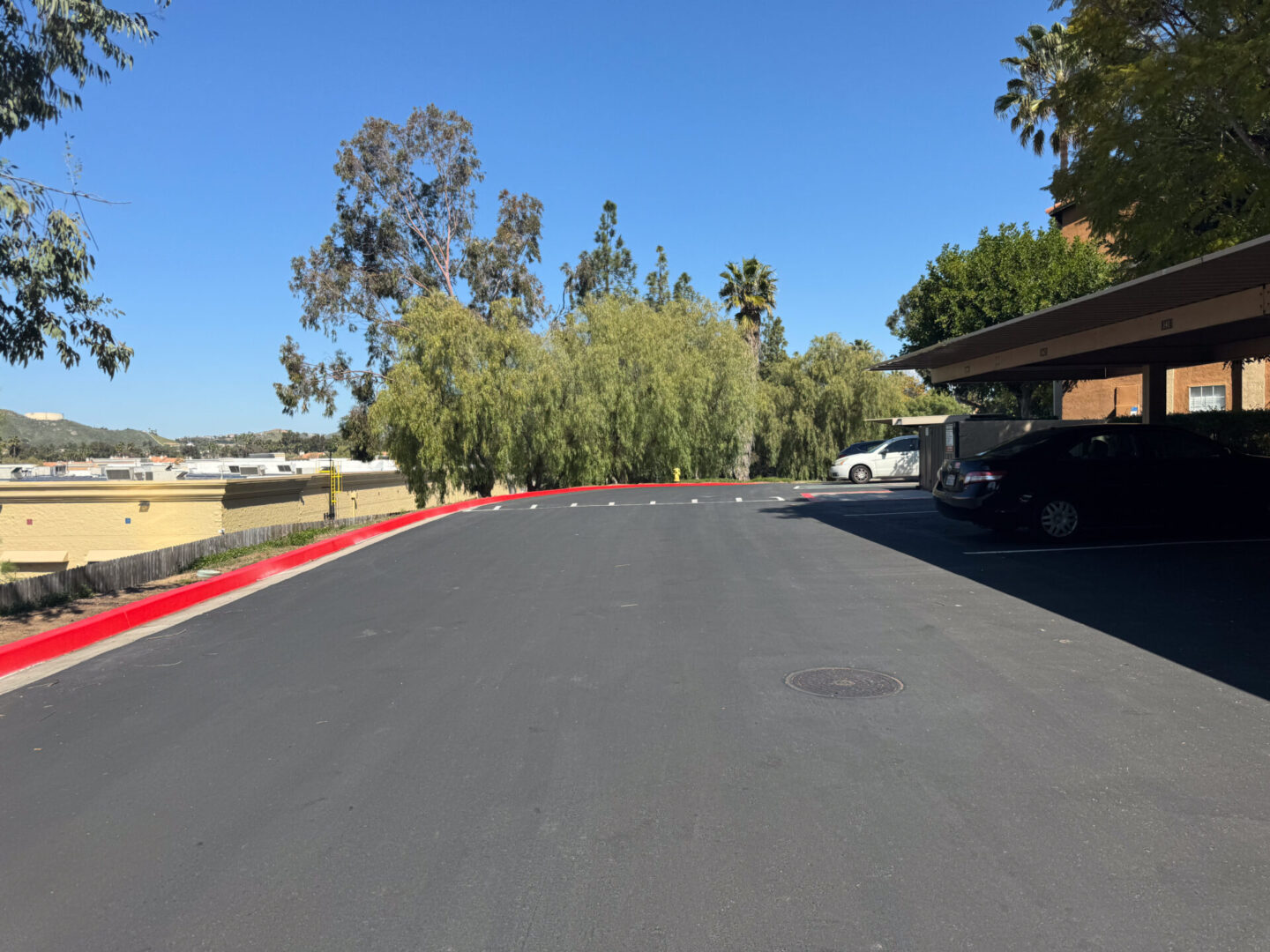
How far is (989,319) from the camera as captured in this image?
34375 millimetres

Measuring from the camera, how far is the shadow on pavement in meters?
6.91

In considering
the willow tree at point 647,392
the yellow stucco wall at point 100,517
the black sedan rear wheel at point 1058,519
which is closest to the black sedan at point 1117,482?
the black sedan rear wheel at point 1058,519

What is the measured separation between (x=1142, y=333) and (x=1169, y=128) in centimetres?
473

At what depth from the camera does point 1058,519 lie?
492 inches

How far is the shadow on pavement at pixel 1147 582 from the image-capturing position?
691 cm

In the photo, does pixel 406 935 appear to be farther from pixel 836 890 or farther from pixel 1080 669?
pixel 1080 669

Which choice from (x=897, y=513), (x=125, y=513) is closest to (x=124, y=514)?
(x=125, y=513)

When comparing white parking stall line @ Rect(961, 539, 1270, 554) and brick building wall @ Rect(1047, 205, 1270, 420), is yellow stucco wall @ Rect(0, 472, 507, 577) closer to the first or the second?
white parking stall line @ Rect(961, 539, 1270, 554)

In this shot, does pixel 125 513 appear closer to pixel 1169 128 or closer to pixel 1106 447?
pixel 1106 447

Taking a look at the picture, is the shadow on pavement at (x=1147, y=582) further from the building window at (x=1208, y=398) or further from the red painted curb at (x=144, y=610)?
the building window at (x=1208, y=398)

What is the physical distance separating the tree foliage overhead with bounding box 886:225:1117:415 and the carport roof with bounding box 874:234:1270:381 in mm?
11128

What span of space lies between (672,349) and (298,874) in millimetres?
34622

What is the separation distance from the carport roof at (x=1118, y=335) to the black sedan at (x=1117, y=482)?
5.89ft

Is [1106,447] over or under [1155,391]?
under
